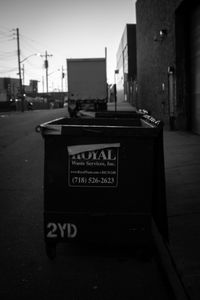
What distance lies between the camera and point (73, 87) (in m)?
30.8

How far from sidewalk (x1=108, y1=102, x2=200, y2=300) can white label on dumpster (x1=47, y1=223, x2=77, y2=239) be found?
104 centimetres

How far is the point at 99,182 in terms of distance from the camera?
4.37 m

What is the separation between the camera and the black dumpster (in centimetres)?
430

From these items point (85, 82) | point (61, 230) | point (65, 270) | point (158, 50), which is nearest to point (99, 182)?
point (61, 230)

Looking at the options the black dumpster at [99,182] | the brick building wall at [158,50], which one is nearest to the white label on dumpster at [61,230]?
the black dumpster at [99,182]

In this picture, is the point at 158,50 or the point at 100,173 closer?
the point at 100,173

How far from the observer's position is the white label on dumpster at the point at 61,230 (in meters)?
4.48

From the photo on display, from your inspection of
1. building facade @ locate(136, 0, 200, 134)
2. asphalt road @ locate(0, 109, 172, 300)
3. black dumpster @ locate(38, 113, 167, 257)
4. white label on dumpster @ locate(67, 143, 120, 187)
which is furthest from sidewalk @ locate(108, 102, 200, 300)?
building facade @ locate(136, 0, 200, 134)

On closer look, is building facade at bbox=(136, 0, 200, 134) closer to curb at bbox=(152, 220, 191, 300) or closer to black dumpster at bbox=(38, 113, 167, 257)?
curb at bbox=(152, 220, 191, 300)

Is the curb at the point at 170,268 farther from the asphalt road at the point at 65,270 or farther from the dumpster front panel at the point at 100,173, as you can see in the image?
the dumpster front panel at the point at 100,173

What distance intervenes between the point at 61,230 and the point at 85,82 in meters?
26.8

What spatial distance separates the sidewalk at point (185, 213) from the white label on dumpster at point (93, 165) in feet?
3.38

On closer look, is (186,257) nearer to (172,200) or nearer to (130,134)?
(130,134)

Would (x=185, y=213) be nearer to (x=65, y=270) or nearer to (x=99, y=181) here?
(x=99, y=181)
